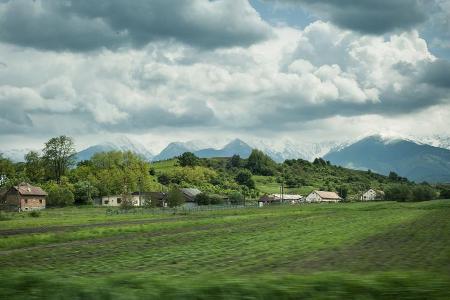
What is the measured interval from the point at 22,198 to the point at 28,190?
2689 millimetres

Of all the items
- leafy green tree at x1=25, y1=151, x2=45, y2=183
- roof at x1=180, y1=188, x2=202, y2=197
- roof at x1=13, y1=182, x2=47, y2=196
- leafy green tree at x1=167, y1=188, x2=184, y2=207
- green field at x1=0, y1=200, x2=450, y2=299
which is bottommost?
green field at x1=0, y1=200, x2=450, y2=299

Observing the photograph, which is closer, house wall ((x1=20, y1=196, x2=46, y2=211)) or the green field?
the green field

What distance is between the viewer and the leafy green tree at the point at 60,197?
468 ft

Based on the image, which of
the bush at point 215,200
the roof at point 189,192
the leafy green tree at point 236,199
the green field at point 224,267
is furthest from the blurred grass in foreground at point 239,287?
the roof at point 189,192

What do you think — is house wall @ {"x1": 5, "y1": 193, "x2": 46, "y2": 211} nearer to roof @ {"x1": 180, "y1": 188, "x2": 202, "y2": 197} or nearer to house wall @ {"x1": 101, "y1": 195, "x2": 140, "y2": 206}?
house wall @ {"x1": 101, "y1": 195, "x2": 140, "y2": 206}

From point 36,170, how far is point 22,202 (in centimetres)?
3672

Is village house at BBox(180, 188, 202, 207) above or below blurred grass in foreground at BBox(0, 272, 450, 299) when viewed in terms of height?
above

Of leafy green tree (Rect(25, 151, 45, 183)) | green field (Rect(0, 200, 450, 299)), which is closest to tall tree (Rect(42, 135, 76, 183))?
leafy green tree (Rect(25, 151, 45, 183))

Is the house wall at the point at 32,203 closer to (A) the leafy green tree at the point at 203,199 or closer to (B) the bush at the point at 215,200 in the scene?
(A) the leafy green tree at the point at 203,199

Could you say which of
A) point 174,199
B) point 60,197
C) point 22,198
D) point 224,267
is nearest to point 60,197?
point 60,197

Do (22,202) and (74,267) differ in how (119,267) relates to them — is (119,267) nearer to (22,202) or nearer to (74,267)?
(74,267)

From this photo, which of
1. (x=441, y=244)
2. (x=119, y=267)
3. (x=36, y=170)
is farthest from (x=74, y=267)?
(x=36, y=170)

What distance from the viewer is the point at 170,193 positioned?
131m

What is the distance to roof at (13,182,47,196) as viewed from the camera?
450 feet
